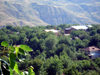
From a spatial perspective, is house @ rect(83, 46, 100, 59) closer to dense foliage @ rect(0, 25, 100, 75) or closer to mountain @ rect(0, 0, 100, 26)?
dense foliage @ rect(0, 25, 100, 75)

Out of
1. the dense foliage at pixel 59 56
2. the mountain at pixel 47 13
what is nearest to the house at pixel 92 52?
the dense foliage at pixel 59 56

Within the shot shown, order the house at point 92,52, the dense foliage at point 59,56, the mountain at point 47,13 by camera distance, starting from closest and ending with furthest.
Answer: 1. the dense foliage at point 59,56
2. the house at point 92,52
3. the mountain at point 47,13

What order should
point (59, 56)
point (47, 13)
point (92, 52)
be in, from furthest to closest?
point (47, 13)
point (92, 52)
point (59, 56)

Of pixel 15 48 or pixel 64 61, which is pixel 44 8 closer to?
pixel 64 61

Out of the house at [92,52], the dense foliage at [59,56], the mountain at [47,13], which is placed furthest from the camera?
the mountain at [47,13]

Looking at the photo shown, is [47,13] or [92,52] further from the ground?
[92,52]

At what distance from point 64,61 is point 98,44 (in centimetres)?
1135

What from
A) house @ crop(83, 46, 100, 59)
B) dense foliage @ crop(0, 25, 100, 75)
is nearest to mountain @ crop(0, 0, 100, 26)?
dense foliage @ crop(0, 25, 100, 75)

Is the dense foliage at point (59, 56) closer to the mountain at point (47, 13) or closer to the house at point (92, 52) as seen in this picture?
the house at point (92, 52)

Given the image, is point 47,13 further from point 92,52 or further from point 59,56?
point 59,56

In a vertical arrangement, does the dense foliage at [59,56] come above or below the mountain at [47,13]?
above

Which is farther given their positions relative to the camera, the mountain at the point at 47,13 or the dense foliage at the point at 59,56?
the mountain at the point at 47,13

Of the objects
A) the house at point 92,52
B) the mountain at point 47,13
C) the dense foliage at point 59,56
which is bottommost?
the mountain at point 47,13

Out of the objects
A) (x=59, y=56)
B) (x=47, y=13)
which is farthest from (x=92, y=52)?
(x=47, y=13)
